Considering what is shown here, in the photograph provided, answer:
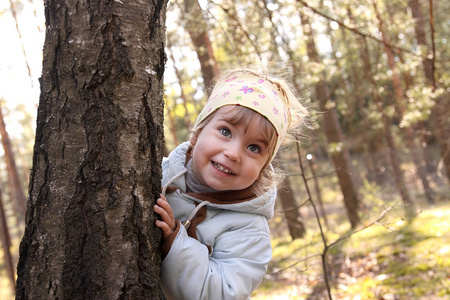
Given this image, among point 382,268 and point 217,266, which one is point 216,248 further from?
point 382,268

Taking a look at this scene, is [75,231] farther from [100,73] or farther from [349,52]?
[349,52]

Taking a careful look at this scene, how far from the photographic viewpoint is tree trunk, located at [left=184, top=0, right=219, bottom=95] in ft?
22.5

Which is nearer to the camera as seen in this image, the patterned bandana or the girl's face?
the girl's face

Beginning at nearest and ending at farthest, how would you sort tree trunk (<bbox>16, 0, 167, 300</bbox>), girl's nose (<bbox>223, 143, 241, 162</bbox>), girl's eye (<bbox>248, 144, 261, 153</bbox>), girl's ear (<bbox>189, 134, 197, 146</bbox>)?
tree trunk (<bbox>16, 0, 167, 300</bbox>) < girl's nose (<bbox>223, 143, 241, 162</bbox>) < girl's eye (<bbox>248, 144, 261, 153</bbox>) < girl's ear (<bbox>189, 134, 197, 146</bbox>)

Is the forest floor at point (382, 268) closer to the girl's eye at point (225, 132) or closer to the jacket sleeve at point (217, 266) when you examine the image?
the jacket sleeve at point (217, 266)

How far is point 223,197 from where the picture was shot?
178 centimetres

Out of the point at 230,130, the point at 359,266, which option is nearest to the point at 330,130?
the point at 359,266

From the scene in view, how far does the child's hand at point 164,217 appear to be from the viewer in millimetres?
1428

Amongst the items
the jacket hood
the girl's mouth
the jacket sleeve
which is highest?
the girl's mouth

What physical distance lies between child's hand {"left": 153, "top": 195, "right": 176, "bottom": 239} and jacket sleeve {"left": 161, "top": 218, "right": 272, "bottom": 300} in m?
0.05

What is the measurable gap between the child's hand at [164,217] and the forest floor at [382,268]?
2.34 meters

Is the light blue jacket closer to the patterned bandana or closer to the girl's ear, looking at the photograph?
the girl's ear

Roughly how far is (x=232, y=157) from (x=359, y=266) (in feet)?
16.9

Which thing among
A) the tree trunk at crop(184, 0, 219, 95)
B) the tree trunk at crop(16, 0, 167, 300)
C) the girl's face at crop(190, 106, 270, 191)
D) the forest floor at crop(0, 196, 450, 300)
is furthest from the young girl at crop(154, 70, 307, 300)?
the tree trunk at crop(184, 0, 219, 95)
